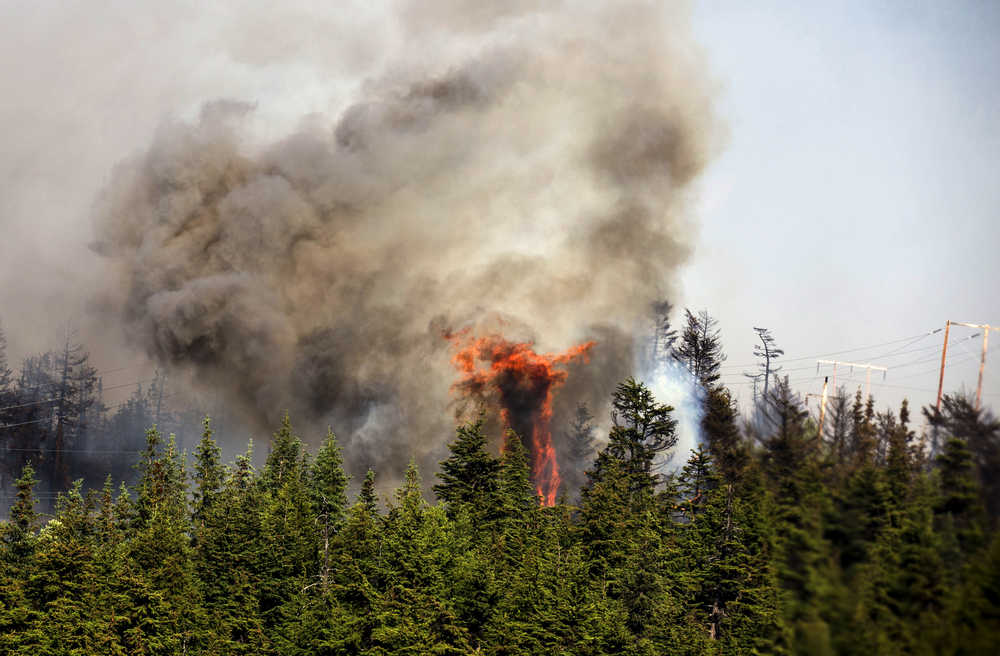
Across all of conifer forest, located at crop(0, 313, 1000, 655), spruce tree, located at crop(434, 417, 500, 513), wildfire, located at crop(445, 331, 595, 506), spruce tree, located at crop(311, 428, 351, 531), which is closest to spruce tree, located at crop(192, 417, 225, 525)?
conifer forest, located at crop(0, 313, 1000, 655)

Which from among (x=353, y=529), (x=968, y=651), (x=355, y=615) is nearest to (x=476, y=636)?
(x=355, y=615)

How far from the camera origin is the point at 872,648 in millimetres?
23875

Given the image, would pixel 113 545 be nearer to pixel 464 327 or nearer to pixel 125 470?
pixel 464 327

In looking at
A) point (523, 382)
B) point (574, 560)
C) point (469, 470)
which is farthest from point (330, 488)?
point (523, 382)

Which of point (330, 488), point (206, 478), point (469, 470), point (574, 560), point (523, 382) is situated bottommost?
point (574, 560)

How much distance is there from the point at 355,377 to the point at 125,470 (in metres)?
46.0

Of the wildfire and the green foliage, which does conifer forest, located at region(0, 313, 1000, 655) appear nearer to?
the green foliage

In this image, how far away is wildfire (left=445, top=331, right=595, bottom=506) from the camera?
127 metres

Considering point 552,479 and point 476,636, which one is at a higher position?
point 552,479

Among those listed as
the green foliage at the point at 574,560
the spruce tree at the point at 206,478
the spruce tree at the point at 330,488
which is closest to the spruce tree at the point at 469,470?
the green foliage at the point at 574,560

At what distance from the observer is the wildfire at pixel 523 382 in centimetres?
12700

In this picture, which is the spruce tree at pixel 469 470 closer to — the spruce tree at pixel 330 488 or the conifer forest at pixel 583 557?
the conifer forest at pixel 583 557

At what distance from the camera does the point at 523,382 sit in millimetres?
134250

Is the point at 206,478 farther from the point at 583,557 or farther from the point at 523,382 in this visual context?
the point at 523,382
